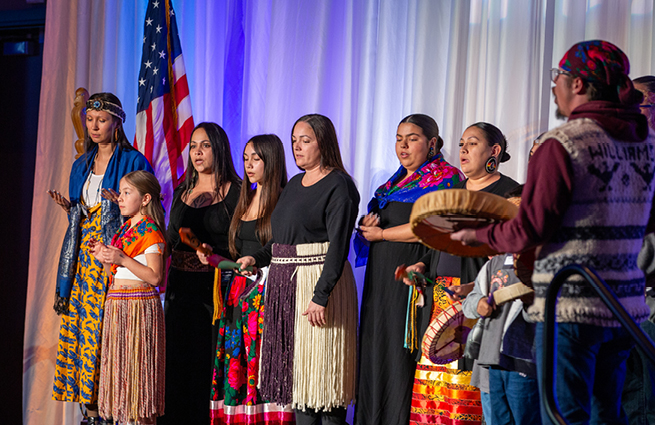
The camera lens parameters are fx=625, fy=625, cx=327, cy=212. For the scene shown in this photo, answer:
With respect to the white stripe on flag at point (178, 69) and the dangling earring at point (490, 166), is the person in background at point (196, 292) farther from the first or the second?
the dangling earring at point (490, 166)

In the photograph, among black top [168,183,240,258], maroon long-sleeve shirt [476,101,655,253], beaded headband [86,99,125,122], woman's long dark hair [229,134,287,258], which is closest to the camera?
maroon long-sleeve shirt [476,101,655,253]

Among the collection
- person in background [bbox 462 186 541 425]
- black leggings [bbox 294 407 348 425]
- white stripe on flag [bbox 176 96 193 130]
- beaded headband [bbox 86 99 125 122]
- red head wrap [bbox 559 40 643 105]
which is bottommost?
black leggings [bbox 294 407 348 425]

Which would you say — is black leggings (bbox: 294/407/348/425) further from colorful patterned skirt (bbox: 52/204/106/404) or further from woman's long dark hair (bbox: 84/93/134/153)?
woman's long dark hair (bbox: 84/93/134/153)

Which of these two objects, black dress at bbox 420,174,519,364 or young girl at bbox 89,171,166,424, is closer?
black dress at bbox 420,174,519,364

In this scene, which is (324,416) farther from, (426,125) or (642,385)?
(426,125)

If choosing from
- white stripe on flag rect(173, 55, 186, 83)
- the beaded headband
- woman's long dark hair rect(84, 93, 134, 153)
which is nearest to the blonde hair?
woman's long dark hair rect(84, 93, 134, 153)

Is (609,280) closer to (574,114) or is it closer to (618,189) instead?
(618,189)

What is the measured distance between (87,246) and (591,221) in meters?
2.77

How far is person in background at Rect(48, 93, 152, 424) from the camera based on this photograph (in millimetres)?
3309

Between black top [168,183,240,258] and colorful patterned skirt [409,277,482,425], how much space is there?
1257 mm

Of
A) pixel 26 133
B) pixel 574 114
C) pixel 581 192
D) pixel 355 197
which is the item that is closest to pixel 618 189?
pixel 581 192

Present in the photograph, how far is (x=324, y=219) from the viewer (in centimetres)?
298

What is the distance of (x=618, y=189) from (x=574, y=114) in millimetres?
226

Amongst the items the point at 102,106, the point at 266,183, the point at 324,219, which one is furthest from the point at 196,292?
the point at 102,106
